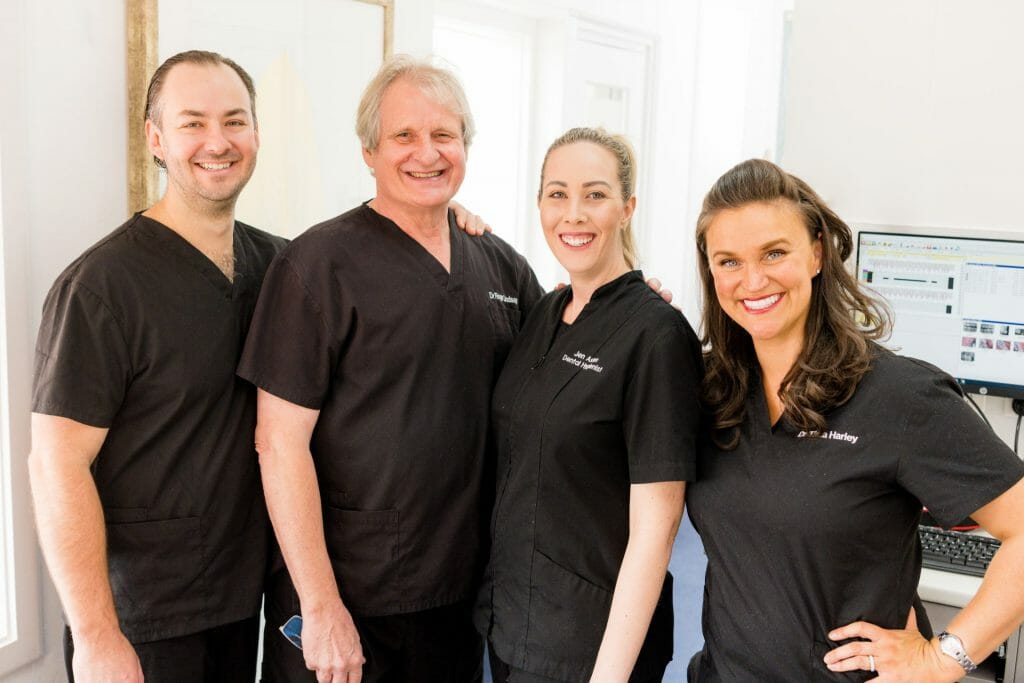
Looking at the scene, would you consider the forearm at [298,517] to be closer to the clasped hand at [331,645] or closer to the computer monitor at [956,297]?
the clasped hand at [331,645]

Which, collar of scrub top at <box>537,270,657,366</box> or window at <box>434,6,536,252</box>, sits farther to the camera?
window at <box>434,6,536,252</box>

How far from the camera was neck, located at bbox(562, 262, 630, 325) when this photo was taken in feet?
5.41

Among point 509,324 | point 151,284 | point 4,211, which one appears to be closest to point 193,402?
point 151,284

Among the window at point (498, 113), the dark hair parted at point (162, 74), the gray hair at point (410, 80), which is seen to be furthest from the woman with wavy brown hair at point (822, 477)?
the window at point (498, 113)

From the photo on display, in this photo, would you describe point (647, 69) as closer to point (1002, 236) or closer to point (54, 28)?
point (1002, 236)

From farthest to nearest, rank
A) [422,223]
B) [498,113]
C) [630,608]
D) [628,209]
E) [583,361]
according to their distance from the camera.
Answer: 1. [498,113]
2. [422,223]
3. [628,209]
4. [583,361]
5. [630,608]

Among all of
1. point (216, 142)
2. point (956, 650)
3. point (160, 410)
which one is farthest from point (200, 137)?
point (956, 650)

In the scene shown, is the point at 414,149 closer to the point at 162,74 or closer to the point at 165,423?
the point at 162,74

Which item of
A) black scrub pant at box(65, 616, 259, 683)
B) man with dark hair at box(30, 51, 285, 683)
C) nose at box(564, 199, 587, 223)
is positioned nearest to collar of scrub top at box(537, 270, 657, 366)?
nose at box(564, 199, 587, 223)

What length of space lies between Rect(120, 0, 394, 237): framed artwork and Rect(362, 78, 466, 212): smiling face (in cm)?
56

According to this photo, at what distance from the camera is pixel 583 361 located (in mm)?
1562

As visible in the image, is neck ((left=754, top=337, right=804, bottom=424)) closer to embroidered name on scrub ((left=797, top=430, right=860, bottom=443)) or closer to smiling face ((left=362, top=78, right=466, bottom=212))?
embroidered name on scrub ((left=797, top=430, right=860, bottom=443))

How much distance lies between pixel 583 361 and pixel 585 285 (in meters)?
0.17

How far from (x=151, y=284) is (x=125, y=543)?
0.44 meters
